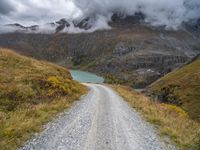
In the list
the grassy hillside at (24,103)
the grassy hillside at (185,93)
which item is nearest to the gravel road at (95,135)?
the grassy hillside at (24,103)

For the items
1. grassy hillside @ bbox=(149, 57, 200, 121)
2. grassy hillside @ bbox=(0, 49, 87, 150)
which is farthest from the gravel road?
grassy hillside @ bbox=(149, 57, 200, 121)

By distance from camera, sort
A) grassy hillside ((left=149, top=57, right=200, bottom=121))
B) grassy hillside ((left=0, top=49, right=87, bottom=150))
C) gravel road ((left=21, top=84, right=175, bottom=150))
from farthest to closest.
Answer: grassy hillside ((left=149, top=57, right=200, bottom=121)) < grassy hillside ((left=0, top=49, right=87, bottom=150)) < gravel road ((left=21, top=84, right=175, bottom=150))

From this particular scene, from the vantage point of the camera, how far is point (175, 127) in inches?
774

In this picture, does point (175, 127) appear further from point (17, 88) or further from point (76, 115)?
point (17, 88)

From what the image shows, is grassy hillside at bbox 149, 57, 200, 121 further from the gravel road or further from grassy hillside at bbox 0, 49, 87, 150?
the gravel road

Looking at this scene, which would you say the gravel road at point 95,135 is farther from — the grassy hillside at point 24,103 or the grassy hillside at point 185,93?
the grassy hillside at point 185,93

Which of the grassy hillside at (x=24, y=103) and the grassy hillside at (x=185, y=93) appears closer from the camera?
the grassy hillside at (x=24, y=103)

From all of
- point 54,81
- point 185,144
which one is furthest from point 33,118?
point 54,81

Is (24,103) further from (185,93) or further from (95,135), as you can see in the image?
(185,93)

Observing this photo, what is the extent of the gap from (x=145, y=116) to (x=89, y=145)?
1110 centimetres

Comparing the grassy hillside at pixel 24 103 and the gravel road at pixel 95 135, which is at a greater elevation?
the grassy hillside at pixel 24 103

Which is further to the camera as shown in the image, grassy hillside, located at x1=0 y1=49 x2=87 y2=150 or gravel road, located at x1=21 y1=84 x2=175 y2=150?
grassy hillside, located at x1=0 y1=49 x2=87 y2=150

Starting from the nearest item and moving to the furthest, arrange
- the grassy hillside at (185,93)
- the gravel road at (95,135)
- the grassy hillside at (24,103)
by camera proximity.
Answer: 1. the gravel road at (95,135)
2. the grassy hillside at (24,103)
3. the grassy hillside at (185,93)

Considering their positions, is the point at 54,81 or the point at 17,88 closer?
the point at 17,88
